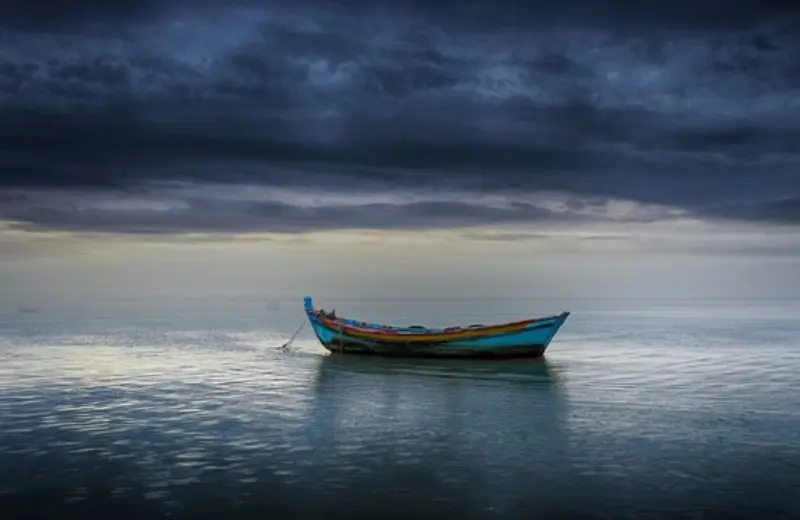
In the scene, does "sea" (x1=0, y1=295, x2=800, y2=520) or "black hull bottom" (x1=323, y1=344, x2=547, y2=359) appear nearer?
"sea" (x1=0, y1=295, x2=800, y2=520)

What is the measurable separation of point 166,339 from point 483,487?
42.0 meters

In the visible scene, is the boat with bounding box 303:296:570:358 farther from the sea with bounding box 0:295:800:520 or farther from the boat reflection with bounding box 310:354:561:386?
the sea with bounding box 0:295:800:520

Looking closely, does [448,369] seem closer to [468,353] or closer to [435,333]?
[468,353]

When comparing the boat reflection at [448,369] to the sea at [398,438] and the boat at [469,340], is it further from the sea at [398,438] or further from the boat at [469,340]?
the boat at [469,340]

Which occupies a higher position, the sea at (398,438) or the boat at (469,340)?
the boat at (469,340)

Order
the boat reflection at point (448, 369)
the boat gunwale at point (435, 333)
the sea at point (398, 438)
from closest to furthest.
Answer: the sea at point (398, 438)
the boat reflection at point (448, 369)
the boat gunwale at point (435, 333)

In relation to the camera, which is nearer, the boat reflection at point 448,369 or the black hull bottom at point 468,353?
the boat reflection at point 448,369

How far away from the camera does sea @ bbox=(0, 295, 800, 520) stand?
14523mm

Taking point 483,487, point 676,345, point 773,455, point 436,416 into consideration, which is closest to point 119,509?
point 483,487

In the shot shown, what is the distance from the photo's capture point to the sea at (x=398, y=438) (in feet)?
47.6

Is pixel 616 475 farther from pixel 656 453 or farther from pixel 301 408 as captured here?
pixel 301 408

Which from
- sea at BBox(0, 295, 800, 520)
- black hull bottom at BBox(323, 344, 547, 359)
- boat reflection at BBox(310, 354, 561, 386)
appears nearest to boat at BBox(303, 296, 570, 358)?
black hull bottom at BBox(323, 344, 547, 359)

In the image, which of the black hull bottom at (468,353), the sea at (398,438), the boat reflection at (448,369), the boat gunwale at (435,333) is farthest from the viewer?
the black hull bottom at (468,353)

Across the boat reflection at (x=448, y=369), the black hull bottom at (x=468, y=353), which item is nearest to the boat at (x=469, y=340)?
the black hull bottom at (x=468, y=353)
